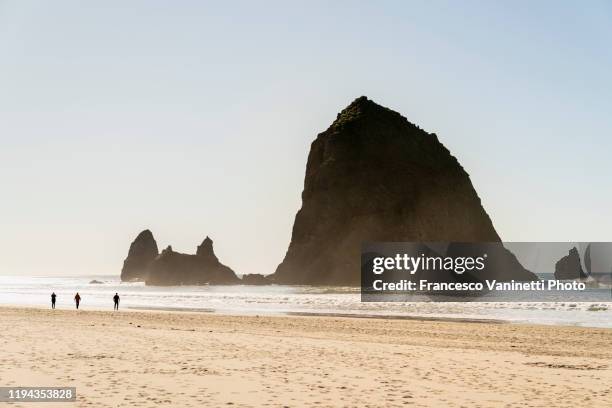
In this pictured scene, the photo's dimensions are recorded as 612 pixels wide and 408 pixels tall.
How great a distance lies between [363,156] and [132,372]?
160 meters

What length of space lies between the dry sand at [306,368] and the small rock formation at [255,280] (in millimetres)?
143775

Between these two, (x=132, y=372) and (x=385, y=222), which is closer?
(x=132, y=372)

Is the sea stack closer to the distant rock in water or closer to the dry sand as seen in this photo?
the distant rock in water

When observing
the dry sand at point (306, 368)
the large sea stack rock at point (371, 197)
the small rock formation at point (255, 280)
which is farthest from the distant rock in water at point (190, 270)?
the dry sand at point (306, 368)

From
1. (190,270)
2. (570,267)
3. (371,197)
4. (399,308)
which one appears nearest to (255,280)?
(190,270)

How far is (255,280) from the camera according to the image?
172 meters

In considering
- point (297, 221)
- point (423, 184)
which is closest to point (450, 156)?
point (423, 184)

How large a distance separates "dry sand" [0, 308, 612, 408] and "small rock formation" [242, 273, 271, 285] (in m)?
144

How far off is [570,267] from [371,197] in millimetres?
60720

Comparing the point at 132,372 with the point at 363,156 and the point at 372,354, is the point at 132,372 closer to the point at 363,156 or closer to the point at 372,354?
the point at 372,354

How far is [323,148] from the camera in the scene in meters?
177

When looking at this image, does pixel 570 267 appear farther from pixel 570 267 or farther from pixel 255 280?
pixel 255 280

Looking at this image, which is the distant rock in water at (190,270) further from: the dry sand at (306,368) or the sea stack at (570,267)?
the dry sand at (306,368)

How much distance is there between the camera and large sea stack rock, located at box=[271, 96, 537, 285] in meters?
156
